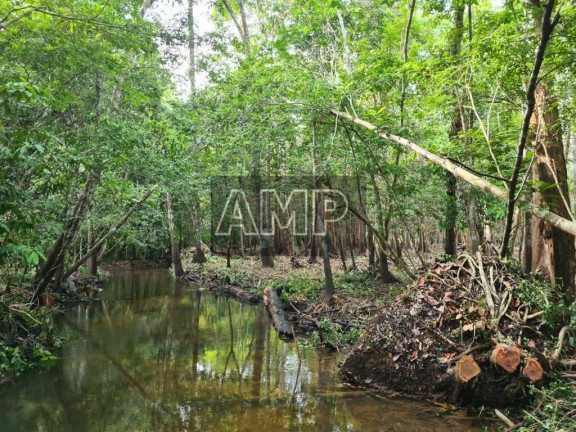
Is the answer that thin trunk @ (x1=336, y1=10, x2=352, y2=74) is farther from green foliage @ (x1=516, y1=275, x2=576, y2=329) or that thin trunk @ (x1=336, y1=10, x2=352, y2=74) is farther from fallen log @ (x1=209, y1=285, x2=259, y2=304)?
fallen log @ (x1=209, y1=285, x2=259, y2=304)

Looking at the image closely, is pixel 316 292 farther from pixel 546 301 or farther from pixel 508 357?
pixel 508 357

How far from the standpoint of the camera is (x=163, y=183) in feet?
34.7

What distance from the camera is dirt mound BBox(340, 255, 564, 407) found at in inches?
184

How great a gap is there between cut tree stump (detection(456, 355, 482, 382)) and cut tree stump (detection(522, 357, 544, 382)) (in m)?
0.47

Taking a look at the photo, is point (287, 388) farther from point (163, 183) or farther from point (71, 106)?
point (71, 106)

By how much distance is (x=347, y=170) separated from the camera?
465 inches

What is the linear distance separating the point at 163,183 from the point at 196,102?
4.30 m

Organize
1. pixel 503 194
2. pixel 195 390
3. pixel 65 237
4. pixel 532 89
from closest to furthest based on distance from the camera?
pixel 532 89 < pixel 503 194 < pixel 195 390 < pixel 65 237

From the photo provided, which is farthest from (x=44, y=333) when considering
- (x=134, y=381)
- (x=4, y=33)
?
(x=4, y=33)

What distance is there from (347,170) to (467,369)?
7767 millimetres

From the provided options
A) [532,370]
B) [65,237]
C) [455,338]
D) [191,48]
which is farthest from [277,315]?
[191,48]

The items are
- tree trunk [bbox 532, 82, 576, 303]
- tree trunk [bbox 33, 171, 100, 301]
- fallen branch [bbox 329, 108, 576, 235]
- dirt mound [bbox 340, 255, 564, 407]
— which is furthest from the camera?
tree trunk [bbox 33, 171, 100, 301]

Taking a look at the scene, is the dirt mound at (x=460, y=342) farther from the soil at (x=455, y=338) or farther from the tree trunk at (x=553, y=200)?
the tree trunk at (x=553, y=200)

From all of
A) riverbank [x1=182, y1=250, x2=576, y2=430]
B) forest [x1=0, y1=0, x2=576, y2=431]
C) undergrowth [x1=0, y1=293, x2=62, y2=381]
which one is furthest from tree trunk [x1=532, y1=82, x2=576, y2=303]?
undergrowth [x1=0, y1=293, x2=62, y2=381]
